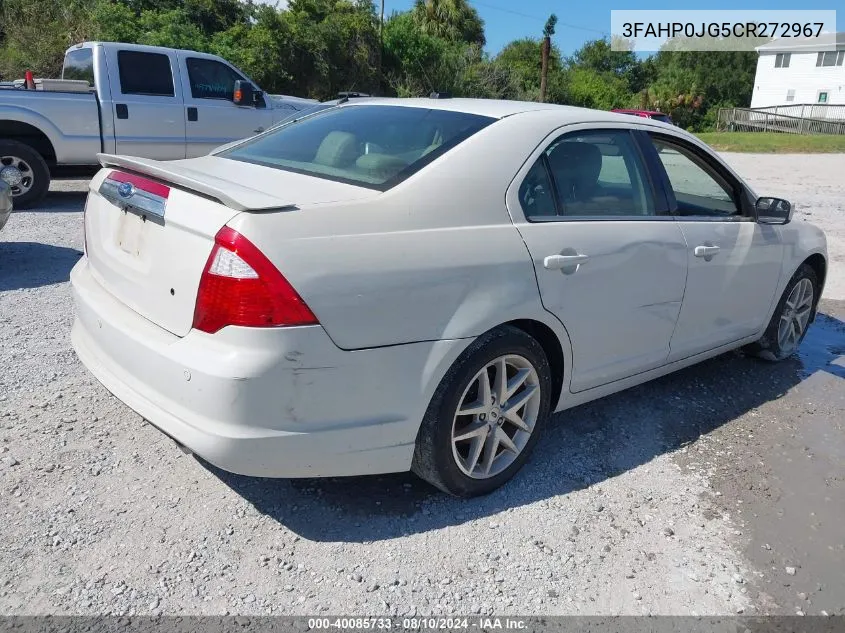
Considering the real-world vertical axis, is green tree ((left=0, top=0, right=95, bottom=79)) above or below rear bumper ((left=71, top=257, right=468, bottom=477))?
above

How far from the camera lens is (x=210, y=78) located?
33.7 feet

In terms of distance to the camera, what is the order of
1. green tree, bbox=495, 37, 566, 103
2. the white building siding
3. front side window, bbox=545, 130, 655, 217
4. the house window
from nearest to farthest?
front side window, bbox=545, 130, 655, 217
green tree, bbox=495, 37, 566, 103
the house window
the white building siding

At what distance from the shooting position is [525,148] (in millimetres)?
3250

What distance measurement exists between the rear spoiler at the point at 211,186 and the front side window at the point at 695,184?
2.36 m

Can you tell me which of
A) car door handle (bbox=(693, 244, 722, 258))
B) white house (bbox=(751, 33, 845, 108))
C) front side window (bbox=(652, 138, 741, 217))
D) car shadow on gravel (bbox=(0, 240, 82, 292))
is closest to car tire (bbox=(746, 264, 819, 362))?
front side window (bbox=(652, 138, 741, 217))

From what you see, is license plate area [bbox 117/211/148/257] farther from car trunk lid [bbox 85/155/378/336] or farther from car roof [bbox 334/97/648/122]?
car roof [bbox 334/97/648/122]

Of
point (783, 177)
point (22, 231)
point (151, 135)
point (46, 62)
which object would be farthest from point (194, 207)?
point (46, 62)

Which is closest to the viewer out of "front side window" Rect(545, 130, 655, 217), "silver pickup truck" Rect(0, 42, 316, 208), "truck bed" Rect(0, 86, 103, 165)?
"front side window" Rect(545, 130, 655, 217)

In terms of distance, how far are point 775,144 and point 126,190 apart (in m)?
32.4

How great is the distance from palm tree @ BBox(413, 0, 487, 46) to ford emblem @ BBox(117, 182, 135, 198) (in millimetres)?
40726

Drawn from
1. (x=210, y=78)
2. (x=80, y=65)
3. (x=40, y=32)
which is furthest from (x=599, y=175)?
(x=40, y=32)

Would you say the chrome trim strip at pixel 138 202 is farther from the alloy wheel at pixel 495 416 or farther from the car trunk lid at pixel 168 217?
the alloy wheel at pixel 495 416

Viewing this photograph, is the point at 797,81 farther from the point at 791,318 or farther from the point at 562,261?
the point at 562,261

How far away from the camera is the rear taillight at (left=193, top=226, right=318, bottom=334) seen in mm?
2449
